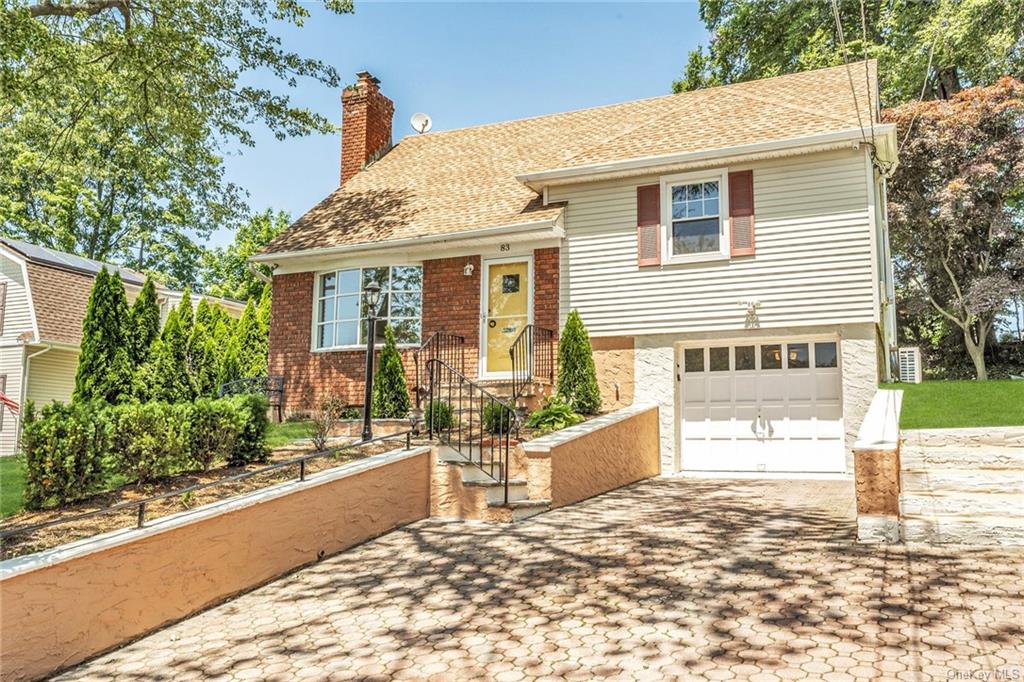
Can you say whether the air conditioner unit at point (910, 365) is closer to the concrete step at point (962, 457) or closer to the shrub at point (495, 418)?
the concrete step at point (962, 457)

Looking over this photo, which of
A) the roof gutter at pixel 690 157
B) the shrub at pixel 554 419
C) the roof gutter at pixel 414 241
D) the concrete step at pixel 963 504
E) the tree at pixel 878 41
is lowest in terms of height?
the concrete step at pixel 963 504

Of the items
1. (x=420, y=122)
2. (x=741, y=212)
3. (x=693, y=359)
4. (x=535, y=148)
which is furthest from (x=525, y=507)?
(x=420, y=122)

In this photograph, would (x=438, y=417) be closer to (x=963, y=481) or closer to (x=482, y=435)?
(x=482, y=435)

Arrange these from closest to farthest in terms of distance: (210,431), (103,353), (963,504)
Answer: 1. (963,504)
2. (210,431)
3. (103,353)

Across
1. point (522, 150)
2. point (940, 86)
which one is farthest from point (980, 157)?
point (522, 150)

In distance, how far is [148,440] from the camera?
6.95 m

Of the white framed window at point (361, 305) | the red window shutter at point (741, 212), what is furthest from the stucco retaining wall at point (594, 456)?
A: the white framed window at point (361, 305)

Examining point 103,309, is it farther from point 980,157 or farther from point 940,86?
point 940,86

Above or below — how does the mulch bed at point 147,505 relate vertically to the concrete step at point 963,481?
below

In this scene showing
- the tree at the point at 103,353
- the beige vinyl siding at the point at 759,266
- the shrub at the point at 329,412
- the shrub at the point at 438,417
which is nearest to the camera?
the shrub at the point at 438,417

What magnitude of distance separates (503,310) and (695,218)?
3.63 meters

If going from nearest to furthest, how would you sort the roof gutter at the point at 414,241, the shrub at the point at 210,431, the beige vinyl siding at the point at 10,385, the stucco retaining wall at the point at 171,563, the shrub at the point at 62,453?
the stucco retaining wall at the point at 171,563, the shrub at the point at 62,453, the shrub at the point at 210,431, the roof gutter at the point at 414,241, the beige vinyl siding at the point at 10,385

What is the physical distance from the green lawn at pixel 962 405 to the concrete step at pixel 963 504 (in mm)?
2105

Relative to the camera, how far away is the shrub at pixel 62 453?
627 centimetres
